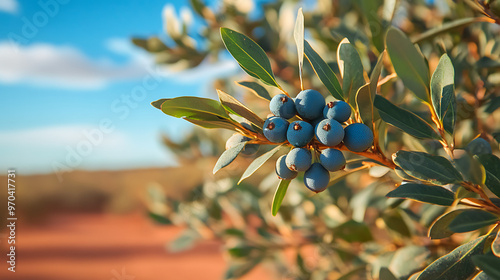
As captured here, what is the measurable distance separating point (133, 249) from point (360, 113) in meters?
7.81

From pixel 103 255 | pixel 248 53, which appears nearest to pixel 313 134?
pixel 248 53

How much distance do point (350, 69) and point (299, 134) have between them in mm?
146

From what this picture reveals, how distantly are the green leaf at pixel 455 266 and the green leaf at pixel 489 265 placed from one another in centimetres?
9

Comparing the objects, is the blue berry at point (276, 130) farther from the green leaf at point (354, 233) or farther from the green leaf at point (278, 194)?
the green leaf at point (354, 233)

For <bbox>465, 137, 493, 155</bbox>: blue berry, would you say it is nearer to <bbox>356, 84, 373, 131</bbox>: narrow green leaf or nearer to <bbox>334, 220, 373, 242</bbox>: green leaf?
<bbox>356, 84, 373, 131</bbox>: narrow green leaf

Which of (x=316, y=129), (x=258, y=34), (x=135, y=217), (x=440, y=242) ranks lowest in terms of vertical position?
(x=440, y=242)

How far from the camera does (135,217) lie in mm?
11172

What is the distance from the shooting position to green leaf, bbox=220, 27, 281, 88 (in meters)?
0.53

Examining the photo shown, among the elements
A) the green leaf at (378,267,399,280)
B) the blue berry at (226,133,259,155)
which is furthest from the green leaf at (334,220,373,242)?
the blue berry at (226,133,259,155)

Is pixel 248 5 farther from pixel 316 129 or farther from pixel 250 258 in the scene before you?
pixel 316 129

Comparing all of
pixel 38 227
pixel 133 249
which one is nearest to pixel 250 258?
pixel 133 249

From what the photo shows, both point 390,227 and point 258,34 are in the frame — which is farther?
point 258,34

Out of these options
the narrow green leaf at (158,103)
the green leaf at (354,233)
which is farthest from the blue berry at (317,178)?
the green leaf at (354,233)

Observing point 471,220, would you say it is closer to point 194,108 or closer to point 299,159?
point 299,159
